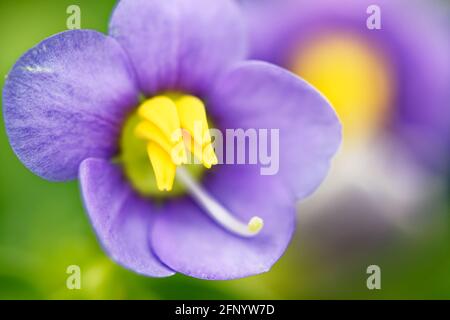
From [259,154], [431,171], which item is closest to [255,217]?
[259,154]

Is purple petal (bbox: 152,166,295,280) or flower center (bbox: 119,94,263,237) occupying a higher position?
flower center (bbox: 119,94,263,237)

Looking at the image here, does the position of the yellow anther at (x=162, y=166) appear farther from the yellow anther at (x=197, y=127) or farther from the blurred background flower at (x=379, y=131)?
the blurred background flower at (x=379, y=131)

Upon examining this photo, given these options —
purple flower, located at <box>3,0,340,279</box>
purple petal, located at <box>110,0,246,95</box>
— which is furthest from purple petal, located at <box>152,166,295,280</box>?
purple petal, located at <box>110,0,246,95</box>

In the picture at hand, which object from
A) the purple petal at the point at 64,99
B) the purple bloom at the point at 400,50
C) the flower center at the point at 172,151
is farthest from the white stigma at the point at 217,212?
the purple bloom at the point at 400,50

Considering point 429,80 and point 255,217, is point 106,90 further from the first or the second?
point 429,80

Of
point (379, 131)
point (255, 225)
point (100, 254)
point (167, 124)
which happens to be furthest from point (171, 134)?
point (379, 131)

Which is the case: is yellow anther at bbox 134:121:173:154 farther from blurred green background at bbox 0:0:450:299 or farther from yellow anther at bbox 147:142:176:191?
blurred green background at bbox 0:0:450:299
